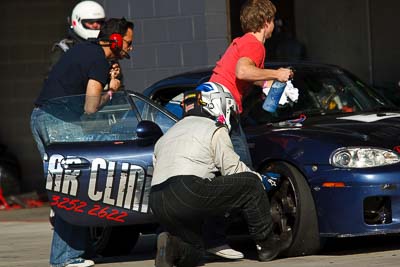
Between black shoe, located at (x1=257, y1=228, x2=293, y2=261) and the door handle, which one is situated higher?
the door handle

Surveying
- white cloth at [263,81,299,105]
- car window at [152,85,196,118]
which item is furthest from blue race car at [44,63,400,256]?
car window at [152,85,196,118]

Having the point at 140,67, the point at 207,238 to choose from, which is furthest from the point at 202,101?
the point at 140,67

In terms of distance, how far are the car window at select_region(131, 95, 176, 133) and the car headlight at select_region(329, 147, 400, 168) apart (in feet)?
4.42

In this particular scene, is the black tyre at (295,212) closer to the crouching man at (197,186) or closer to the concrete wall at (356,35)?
the crouching man at (197,186)

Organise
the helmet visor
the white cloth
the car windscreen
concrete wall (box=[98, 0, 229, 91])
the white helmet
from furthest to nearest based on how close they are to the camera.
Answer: concrete wall (box=[98, 0, 229, 91]) → the white helmet → the helmet visor → the car windscreen → the white cloth

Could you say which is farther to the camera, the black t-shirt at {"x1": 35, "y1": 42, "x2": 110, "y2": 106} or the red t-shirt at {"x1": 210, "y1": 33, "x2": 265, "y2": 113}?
the red t-shirt at {"x1": 210, "y1": 33, "x2": 265, "y2": 113}

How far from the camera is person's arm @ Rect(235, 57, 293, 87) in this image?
8492 millimetres

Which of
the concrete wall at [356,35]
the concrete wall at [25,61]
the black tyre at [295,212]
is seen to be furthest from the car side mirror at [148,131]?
the concrete wall at [25,61]

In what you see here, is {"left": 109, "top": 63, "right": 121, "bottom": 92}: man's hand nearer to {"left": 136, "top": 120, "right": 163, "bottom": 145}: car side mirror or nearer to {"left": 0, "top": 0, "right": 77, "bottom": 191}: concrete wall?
{"left": 136, "top": 120, "right": 163, "bottom": 145}: car side mirror

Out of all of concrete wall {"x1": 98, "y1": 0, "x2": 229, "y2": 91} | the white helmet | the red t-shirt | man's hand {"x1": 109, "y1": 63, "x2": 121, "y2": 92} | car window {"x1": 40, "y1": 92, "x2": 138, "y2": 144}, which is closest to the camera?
car window {"x1": 40, "y1": 92, "x2": 138, "y2": 144}

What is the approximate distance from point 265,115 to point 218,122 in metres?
1.42

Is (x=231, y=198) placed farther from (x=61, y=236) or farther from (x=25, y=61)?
(x=25, y=61)

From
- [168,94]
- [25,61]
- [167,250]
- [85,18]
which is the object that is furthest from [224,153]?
[25,61]

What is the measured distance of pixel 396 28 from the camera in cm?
1507
